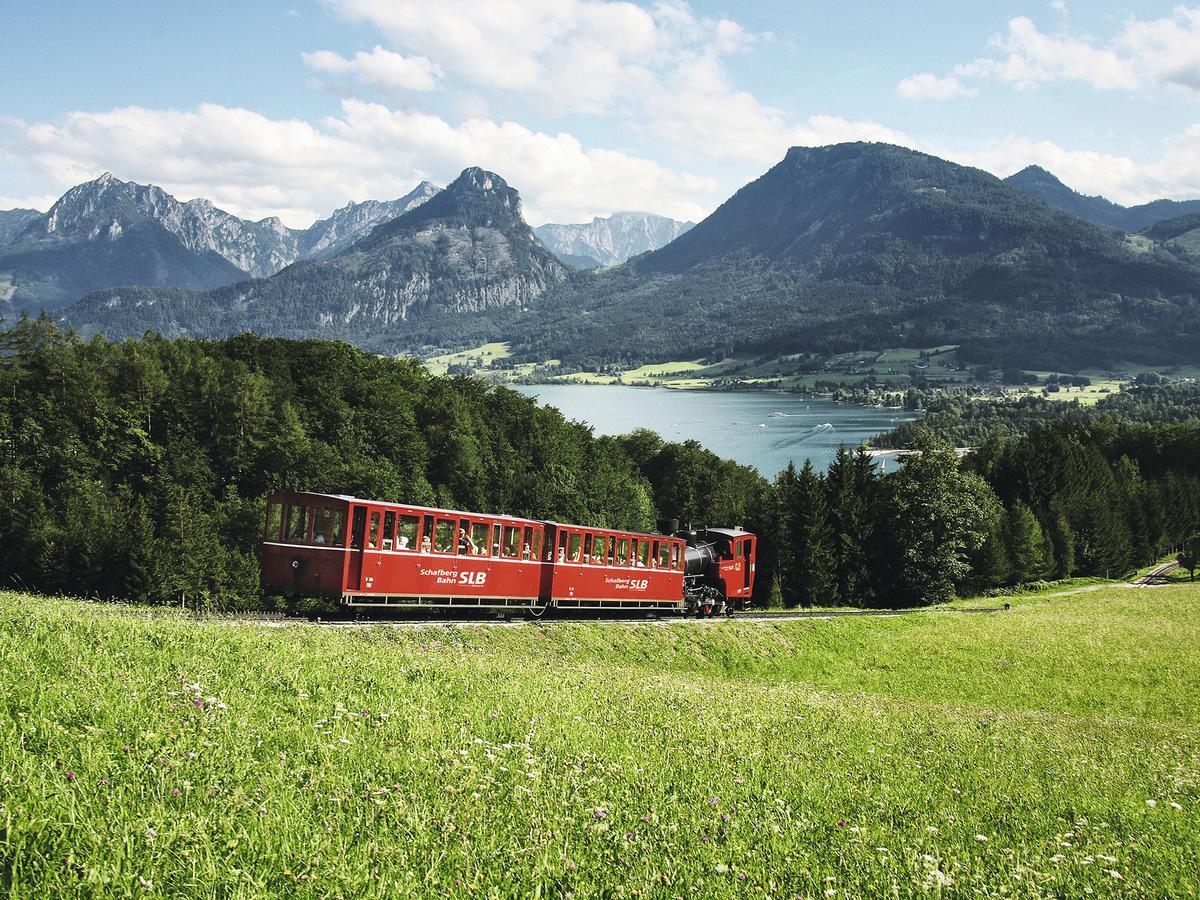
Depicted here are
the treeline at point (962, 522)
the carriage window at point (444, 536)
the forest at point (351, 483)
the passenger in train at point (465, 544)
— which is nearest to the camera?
the carriage window at point (444, 536)

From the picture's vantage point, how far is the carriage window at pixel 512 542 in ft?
82.7

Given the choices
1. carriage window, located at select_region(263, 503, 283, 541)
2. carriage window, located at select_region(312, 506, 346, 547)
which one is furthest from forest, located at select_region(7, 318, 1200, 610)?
carriage window, located at select_region(312, 506, 346, 547)

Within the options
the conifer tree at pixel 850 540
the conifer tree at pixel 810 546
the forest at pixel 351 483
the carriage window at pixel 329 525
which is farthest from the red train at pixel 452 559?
the conifer tree at pixel 850 540

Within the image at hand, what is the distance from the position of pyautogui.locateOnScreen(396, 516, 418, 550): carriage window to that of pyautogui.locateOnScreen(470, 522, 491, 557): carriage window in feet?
6.88

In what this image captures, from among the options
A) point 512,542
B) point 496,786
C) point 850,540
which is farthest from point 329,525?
point 850,540

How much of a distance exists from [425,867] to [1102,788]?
1005 cm

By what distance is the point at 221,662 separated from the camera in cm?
1002

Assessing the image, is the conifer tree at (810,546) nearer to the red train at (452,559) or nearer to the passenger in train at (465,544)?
the red train at (452,559)

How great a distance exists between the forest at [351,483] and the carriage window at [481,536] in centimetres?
2257

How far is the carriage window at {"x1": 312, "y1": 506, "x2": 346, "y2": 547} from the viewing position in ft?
68.9

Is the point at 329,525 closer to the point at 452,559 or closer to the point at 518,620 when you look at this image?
the point at 452,559

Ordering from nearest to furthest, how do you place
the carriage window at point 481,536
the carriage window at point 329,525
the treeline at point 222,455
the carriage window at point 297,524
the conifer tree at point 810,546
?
the carriage window at point 329,525
the carriage window at point 297,524
the carriage window at point 481,536
the treeline at point 222,455
the conifer tree at point 810,546

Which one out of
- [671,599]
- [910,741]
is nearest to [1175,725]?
[910,741]

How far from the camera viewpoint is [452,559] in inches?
925
